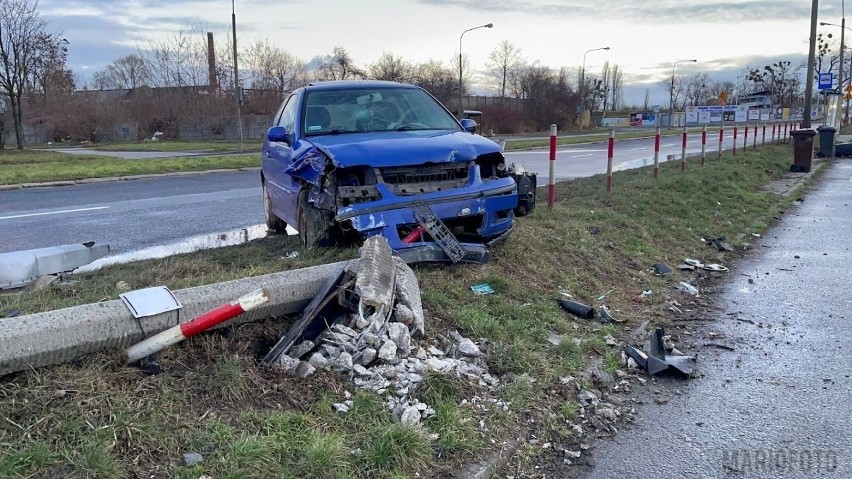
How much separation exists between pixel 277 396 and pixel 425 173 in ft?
8.61

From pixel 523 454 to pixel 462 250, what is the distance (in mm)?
2437

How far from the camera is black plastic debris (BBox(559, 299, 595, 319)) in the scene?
5219mm

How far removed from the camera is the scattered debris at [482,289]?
522cm

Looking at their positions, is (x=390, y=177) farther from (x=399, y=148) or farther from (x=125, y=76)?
(x=125, y=76)

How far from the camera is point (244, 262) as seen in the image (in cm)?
593

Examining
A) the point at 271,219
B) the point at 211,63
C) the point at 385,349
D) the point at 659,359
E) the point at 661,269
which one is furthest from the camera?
the point at 211,63

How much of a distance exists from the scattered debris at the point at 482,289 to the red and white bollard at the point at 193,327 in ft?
6.72

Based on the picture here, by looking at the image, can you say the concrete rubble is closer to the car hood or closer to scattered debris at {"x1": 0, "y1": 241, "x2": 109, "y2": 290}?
the car hood

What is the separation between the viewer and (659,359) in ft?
14.4

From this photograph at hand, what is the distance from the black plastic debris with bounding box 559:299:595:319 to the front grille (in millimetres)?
1327

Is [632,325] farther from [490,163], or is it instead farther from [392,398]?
[392,398]

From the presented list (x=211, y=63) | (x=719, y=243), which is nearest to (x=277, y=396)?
(x=719, y=243)

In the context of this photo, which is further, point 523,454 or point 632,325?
point 632,325

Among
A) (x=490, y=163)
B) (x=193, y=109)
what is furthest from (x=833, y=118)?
(x=193, y=109)
